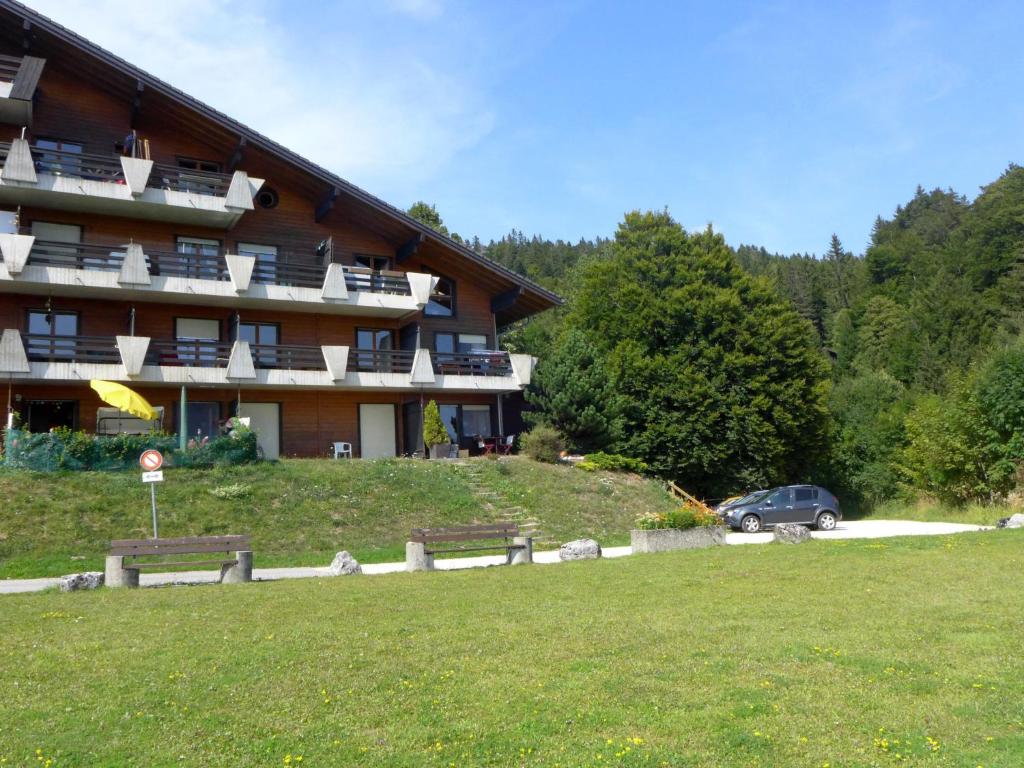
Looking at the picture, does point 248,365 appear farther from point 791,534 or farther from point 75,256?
point 791,534

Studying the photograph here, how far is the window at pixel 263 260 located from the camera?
29250 mm

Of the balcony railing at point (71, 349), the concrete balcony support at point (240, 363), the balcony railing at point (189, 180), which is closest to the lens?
the balcony railing at point (71, 349)

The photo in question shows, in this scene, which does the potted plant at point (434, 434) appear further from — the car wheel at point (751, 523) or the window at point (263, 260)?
the car wheel at point (751, 523)

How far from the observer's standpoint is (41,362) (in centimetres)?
2486

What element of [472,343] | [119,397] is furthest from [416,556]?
[472,343]

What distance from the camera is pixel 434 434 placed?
29406mm

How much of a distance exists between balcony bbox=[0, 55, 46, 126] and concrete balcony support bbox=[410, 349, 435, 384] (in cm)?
1469

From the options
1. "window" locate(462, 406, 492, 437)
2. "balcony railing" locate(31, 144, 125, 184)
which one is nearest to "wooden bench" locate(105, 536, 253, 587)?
"balcony railing" locate(31, 144, 125, 184)

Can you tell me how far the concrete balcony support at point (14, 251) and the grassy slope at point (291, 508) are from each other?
22.5 ft

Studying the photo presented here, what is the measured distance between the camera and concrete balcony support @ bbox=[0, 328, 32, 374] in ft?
78.0

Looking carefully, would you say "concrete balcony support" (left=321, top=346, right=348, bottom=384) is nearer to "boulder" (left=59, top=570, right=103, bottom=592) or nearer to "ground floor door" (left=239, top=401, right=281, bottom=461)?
"ground floor door" (left=239, top=401, right=281, bottom=461)

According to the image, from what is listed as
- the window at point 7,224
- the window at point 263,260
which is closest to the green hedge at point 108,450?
the window at point 263,260

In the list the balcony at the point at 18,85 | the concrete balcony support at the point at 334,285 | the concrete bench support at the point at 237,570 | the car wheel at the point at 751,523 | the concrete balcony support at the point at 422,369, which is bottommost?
the car wheel at the point at 751,523

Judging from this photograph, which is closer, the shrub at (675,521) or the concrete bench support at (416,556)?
the concrete bench support at (416,556)
